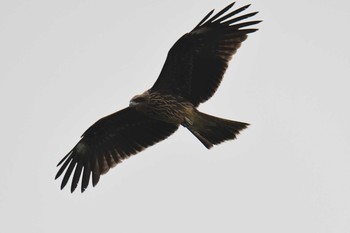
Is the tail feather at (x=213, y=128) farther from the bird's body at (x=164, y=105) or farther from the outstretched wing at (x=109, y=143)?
the outstretched wing at (x=109, y=143)

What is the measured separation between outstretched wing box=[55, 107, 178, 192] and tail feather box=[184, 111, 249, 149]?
23.6 inches

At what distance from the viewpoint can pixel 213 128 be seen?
12.4 meters

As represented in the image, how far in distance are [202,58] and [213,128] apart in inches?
46.5

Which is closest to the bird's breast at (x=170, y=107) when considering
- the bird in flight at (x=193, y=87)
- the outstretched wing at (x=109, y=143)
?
the bird in flight at (x=193, y=87)

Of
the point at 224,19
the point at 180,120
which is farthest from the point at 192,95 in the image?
the point at 224,19

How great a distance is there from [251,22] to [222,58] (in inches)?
30.0

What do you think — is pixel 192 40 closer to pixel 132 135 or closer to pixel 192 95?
pixel 192 95

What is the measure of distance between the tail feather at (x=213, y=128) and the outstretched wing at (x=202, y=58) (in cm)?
30

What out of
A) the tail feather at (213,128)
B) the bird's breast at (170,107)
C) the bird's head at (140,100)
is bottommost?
the tail feather at (213,128)

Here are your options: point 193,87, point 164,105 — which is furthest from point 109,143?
point 193,87

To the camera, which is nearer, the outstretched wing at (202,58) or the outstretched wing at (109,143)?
the outstretched wing at (202,58)

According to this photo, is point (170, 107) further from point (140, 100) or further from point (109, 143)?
point (109, 143)

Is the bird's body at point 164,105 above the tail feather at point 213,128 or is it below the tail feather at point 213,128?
above

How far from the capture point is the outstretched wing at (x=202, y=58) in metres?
12.0
